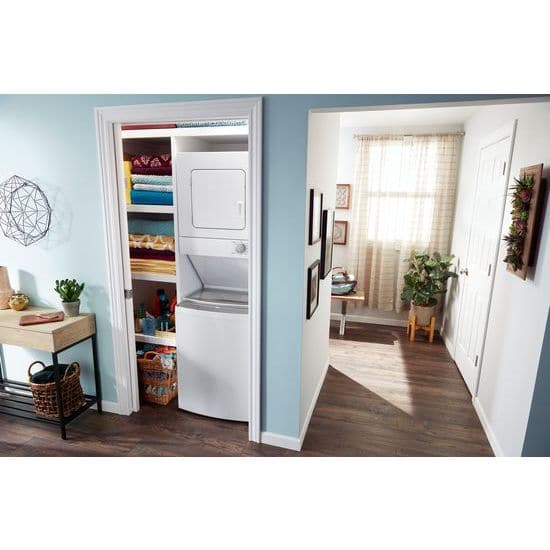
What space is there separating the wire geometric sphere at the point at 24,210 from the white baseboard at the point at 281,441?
6.32 ft

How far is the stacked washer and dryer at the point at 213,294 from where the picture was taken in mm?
2262

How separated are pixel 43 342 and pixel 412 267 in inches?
141

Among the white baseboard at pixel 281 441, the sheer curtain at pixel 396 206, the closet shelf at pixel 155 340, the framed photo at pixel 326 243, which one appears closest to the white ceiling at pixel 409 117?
the sheer curtain at pixel 396 206

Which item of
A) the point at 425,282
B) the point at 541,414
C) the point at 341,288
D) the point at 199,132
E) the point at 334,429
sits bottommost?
the point at 334,429

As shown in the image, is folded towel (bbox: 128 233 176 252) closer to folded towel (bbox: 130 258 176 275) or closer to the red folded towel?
folded towel (bbox: 130 258 176 275)

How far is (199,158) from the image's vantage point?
2.28 m

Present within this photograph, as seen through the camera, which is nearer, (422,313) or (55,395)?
(55,395)

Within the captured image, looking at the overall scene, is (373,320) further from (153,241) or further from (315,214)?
(153,241)

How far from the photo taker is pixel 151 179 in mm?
2539

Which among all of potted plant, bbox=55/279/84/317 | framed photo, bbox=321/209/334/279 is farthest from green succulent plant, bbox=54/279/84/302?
framed photo, bbox=321/209/334/279

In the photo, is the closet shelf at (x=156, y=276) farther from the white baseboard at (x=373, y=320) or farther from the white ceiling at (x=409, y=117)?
the white baseboard at (x=373, y=320)

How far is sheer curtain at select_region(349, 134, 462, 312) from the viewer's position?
13.6 feet

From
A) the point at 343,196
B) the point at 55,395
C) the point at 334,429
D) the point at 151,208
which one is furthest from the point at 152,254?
the point at 343,196

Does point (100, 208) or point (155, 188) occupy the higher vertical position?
point (155, 188)
